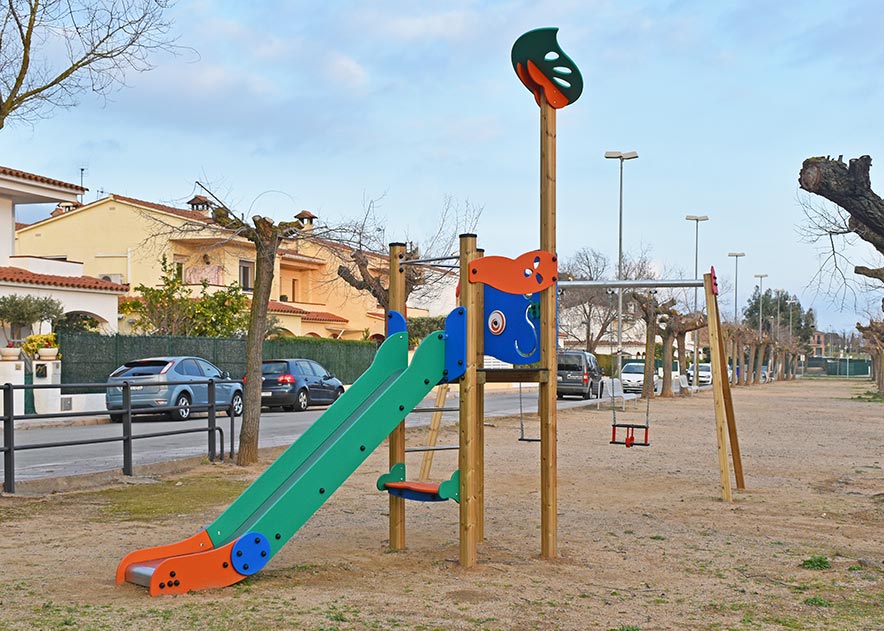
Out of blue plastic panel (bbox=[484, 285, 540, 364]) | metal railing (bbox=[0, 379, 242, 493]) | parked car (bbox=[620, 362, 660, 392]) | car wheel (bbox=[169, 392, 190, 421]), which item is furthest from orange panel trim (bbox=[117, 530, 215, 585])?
parked car (bbox=[620, 362, 660, 392])

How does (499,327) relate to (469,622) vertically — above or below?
above

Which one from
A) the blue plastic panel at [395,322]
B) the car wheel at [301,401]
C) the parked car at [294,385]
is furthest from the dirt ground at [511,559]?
the car wheel at [301,401]

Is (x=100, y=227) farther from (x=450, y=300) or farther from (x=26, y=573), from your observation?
(x=26, y=573)

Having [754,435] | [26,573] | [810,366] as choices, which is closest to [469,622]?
[26,573]

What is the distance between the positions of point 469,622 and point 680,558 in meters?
2.53

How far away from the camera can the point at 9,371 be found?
2412cm

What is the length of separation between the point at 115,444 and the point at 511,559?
37.8ft

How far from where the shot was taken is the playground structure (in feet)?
21.3

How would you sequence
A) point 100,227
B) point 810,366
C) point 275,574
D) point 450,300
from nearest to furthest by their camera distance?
point 275,574, point 100,227, point 450,300, point 810,366

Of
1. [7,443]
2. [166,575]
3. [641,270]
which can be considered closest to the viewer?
[166,575]

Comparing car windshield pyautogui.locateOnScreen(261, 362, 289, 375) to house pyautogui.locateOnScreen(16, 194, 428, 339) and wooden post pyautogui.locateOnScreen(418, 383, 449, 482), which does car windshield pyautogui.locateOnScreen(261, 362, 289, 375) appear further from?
wooden post pyautogui.locateOnScreen(418, 383, 449, 482)

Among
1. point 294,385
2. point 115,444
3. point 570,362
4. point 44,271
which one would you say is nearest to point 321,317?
A: point 570,362

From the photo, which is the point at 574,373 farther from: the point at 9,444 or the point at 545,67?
the point at 545,67

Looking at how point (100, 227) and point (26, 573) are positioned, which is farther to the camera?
point (100, 227)
